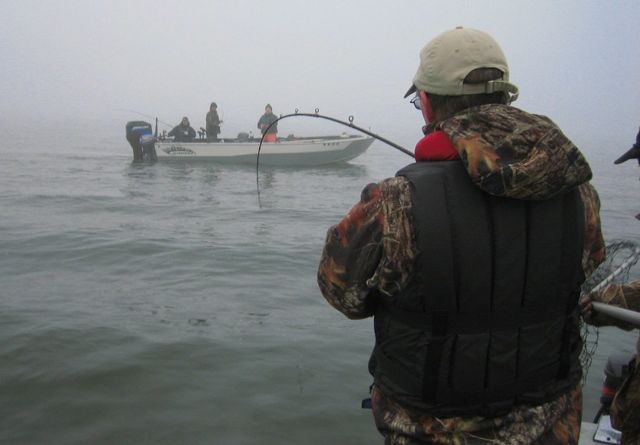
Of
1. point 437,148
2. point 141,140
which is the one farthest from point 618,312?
point 141,140

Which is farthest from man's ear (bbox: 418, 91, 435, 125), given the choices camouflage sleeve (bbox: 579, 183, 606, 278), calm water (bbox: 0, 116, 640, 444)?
calm water (bbox: 0, 116, 640, 444)

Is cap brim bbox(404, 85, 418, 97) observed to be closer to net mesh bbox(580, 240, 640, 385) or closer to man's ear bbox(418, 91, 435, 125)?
man's ear bbox(418, 91, 435, 125)

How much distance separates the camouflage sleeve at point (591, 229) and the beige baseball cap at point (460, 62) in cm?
39

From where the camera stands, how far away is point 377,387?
186 cm

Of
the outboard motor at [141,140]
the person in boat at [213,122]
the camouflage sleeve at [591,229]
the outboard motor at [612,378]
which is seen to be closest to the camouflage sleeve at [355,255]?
the camouflage sleeve at [591,229]

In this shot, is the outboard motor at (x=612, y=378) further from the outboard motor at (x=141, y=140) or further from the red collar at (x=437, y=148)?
the outboard motor at (x=141, y=140)

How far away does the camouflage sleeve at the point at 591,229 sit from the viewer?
1813mm

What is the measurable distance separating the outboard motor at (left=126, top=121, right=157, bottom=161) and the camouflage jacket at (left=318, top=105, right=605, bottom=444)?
23.8 meters

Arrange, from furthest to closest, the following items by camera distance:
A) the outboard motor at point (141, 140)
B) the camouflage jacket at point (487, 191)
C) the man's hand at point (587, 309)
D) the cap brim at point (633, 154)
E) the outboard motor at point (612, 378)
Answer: the outboard motor at point (141, 140) < the outboard motor at point (612, 378) < the cap brim at point (633, 154) < the man's hand at point (587, 309) < the camouflage jacket at point (487, 191)

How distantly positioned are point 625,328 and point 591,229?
0.45 metres

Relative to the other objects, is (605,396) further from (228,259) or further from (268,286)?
(228,259)

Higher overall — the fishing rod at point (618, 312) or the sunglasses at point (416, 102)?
the sunglasses at point (416, 102)

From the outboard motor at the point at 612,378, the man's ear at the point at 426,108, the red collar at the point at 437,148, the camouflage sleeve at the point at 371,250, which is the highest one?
the man's ear at the point at 426,108

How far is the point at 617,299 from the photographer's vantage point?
2.02m
